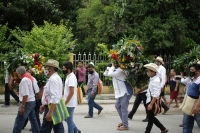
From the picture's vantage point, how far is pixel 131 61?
9.03 m

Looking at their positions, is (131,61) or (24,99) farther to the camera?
(131,61)

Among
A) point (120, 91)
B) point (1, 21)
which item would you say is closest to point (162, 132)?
point (120, 91)

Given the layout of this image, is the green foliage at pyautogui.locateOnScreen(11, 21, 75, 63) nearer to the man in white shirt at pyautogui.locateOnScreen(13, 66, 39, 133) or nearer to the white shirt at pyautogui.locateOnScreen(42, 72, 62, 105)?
the man in white shirt at pyautogui.locateOnScreen(13, 66, 39, 133)

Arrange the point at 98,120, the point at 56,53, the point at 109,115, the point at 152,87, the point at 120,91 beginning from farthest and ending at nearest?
the point at 56,53
the point at 109,115
the point at 98,120
the point at 120,91
the point at 152,87

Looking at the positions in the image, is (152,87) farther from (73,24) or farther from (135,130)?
(73,24)

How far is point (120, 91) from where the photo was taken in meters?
9.06

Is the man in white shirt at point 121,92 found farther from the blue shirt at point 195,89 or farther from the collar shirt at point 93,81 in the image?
the blue shirt at point 195,89

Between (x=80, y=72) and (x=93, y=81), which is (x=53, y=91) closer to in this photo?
(x=93, y=81)

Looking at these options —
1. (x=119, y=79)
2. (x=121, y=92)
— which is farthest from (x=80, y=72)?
(x=121, y=92)

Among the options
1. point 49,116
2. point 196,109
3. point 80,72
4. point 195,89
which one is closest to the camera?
point 49,116

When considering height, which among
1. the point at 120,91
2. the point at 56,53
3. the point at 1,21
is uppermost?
the point at 1,21

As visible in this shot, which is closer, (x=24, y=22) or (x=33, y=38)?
(x=33, y=38)

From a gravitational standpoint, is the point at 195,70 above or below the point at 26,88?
above

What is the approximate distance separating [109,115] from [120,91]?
2817mm
